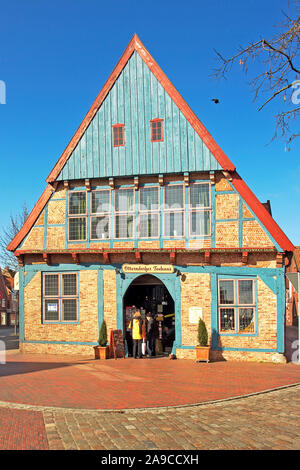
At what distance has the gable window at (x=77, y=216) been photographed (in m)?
18.4

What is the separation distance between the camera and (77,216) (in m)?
18.4

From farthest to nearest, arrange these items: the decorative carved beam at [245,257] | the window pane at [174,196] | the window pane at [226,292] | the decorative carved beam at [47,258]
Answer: the decorative carved beam at [47,258], the window pane at [174,196], the window pane at [226,292], the decorative carved beam at [245,257]

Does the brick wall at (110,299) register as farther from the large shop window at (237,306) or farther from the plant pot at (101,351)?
the large shop window at (237,306)

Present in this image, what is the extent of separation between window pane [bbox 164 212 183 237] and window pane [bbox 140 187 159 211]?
613 mm

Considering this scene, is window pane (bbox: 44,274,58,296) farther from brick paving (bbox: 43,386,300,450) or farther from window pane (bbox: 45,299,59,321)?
brick paving (bbox: 43,386,300,450)

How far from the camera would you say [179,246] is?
17188 millimetres

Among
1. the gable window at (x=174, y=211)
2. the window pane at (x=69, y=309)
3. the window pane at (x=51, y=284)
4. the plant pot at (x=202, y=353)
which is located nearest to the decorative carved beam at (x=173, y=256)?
the gable window at (x=174, y=211)

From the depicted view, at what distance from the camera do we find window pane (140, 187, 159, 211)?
58.1 feet

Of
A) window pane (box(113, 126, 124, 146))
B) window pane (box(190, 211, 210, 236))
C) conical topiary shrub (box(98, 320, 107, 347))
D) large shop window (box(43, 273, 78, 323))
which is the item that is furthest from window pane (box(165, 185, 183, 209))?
conical topiary shrub (box(98, 320, 107, 347))

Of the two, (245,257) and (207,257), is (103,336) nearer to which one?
(207,257)

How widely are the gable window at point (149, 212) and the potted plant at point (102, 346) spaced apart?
12.0 ft
